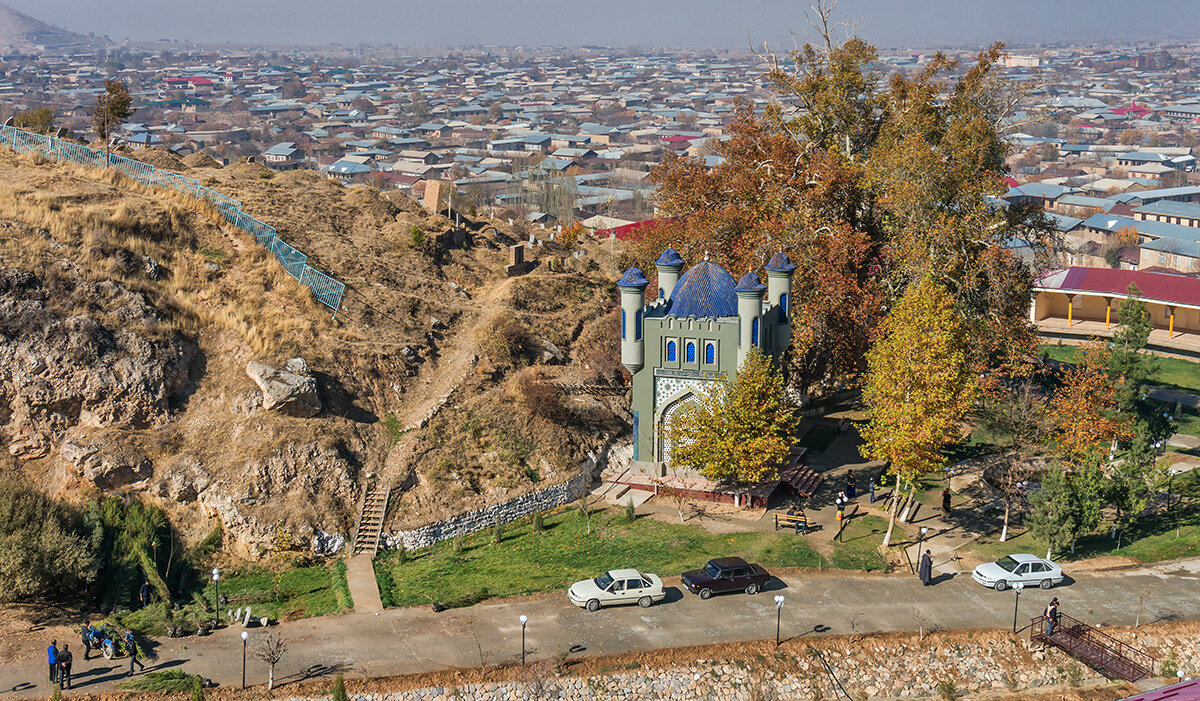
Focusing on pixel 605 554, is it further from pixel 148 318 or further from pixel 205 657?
pixel 148 318

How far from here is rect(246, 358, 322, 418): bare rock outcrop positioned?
4038 cm

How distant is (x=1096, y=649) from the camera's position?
31.2m

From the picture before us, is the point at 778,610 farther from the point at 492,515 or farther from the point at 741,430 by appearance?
the point at 492,515

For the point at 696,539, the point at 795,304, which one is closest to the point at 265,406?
the point at 696,539

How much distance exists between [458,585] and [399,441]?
8868 mm

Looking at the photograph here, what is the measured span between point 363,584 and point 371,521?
3.78 metres

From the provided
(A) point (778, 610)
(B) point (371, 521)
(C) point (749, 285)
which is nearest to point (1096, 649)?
(A) point (778, 610)

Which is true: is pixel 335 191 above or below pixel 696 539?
above

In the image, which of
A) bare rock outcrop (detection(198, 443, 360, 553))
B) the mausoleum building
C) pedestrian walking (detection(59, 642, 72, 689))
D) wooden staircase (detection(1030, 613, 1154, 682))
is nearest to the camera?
pedestrian walking (detection(59, 642, 72, 689))

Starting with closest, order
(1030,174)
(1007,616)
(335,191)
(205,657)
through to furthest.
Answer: (205,657) < (1007,616) < (335,191) < (1030,174)

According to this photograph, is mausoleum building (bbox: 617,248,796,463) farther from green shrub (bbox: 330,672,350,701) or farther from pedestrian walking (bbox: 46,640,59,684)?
pedestrian walking (bbox: 46,640,59,684)

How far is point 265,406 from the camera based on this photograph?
40438 millimetres

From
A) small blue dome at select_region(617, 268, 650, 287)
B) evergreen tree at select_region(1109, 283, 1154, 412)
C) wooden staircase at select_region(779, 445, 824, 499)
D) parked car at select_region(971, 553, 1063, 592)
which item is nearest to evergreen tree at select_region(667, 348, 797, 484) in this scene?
wooden staircase at select_region(779, 445, 824, 499)

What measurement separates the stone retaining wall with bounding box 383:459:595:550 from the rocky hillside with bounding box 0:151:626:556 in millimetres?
624
